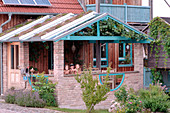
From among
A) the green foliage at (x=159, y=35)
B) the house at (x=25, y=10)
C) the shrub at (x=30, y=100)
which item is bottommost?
the shrub at (x=30, y=100)

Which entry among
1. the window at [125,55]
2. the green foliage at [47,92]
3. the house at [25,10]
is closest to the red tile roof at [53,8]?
the house at [25,10]

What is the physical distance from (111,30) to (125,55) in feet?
18.0

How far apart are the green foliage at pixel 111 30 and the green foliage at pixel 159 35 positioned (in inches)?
33.8

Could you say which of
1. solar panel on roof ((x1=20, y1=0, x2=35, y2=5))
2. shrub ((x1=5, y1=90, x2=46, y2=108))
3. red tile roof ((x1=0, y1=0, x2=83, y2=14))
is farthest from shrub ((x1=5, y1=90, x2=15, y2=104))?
solar panel on roof ((x1=20, y1=0, x2=35, y2=5))

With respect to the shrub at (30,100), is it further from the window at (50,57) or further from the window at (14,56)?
the window at (50,57)

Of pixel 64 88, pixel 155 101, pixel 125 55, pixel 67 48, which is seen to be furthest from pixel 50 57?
pixel 155 101

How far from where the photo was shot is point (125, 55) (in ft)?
72.1

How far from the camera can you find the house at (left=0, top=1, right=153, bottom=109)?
15453mm

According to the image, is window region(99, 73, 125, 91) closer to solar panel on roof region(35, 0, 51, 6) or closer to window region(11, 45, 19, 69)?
window region(11, 45, 19, 69)

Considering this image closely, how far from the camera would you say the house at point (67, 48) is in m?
15.5

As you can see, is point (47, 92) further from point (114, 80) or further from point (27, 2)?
point (27, 2)

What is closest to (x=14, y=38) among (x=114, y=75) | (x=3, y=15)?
(x=3, y=15)

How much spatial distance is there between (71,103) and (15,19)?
19.6 feet

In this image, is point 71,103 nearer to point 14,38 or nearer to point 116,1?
point 14,38
